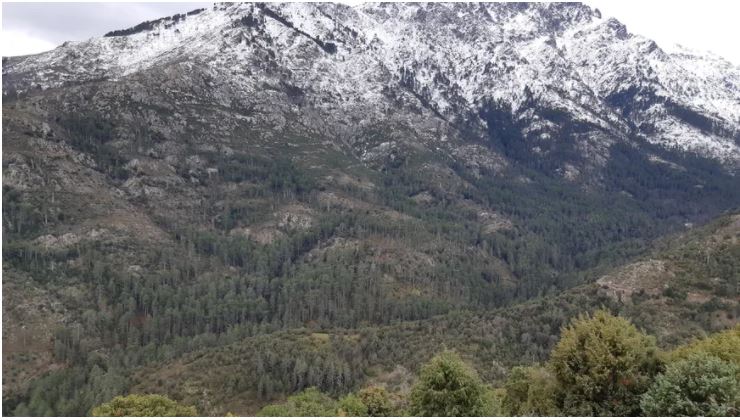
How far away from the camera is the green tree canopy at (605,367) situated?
130 feet

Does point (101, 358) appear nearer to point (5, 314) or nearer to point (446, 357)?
point (5, 314)

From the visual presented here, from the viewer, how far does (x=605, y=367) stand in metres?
39.6

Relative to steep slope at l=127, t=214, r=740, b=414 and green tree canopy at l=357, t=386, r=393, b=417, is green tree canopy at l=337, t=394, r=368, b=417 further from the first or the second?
steep slope at l=127, t=214, r=740, b=414

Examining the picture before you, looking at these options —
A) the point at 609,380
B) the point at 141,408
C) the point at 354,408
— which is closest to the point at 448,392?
the point at 609,380

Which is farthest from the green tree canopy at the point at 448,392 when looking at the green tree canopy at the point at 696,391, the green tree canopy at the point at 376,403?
the green tree canopy at the point at 376,403

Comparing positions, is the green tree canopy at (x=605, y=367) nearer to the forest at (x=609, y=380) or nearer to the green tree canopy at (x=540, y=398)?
the forest at (x=609, y=380)

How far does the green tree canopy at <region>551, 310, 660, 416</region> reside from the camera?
39.6 m

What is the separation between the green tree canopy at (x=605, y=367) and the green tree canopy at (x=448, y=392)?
21.8 ft

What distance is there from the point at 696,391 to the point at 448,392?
1726cm

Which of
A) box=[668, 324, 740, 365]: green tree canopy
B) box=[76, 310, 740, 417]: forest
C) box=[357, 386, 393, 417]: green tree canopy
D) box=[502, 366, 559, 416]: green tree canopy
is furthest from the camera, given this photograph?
box=[357, 386, 393, 417]: green tree canopy

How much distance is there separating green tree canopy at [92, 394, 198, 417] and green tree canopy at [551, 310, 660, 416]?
43852mm

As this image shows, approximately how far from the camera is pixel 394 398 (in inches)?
3346

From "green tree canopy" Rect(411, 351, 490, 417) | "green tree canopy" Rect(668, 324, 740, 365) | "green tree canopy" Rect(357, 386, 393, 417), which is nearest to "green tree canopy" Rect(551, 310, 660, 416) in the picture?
"green tree canopy" Rect(668, 324, 740, 365)

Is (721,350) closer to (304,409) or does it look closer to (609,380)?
(609,380)
